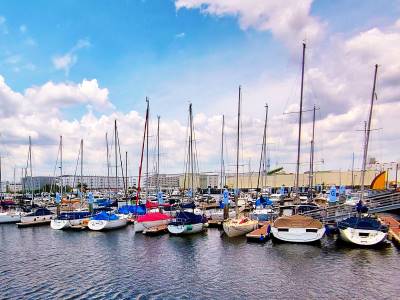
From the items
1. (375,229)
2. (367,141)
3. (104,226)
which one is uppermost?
(367,141)

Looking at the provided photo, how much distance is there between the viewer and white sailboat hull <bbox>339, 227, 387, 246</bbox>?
35125 mm

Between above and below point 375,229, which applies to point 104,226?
below

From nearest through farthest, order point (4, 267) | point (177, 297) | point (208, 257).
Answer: point (177, 297), point (4, 267), point (208, 257)

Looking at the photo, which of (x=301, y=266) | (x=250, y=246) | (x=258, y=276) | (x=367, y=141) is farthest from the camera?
(x=367, y=141)

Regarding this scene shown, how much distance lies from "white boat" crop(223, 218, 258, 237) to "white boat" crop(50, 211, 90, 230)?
84.7ft

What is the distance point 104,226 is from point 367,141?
38.2 metres

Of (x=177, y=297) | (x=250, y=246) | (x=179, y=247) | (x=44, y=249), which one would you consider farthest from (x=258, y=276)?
(x=44, y=249)

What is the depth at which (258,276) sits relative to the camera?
26906 millimetres

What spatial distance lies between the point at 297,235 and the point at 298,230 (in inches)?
21.9

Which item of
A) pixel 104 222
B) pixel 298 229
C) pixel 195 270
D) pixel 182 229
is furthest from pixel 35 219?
pixel 298 229

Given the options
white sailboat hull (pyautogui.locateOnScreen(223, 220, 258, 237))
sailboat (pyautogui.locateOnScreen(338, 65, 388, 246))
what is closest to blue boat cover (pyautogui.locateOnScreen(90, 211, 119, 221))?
white sailboat hull (pyautogui.locateOnScreen(223, 220, 258, 237))

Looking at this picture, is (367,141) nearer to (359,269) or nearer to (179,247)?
(359,269)

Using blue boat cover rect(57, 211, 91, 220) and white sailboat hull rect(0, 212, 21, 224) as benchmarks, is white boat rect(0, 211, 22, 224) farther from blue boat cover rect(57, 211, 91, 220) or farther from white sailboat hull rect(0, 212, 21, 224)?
blue boat cover rect(57, 211, 91, 220)

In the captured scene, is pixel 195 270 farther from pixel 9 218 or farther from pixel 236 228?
pixel 9 218
